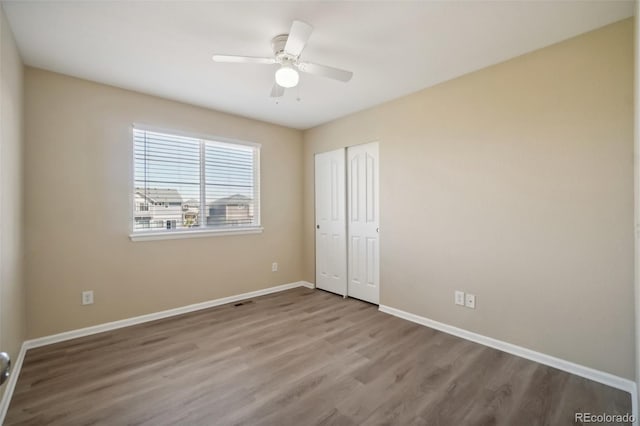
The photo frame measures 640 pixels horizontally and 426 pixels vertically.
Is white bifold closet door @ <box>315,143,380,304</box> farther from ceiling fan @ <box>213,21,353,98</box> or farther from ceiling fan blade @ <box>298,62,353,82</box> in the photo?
ceiling fan @ <box>213,21,353,98</box>

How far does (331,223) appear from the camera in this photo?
430 cm

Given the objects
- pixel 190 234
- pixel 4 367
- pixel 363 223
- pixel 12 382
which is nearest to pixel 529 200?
pixel 363 223

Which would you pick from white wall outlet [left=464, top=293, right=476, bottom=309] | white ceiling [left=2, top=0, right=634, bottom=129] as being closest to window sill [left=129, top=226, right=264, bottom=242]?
white ceiling [left=2, top=0, right=634, bottom=129]

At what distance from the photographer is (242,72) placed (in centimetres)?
270

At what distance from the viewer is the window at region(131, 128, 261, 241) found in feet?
10.7

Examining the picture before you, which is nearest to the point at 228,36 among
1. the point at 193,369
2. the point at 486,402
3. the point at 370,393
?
the point at 193,369

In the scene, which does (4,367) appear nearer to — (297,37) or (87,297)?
(297,37)

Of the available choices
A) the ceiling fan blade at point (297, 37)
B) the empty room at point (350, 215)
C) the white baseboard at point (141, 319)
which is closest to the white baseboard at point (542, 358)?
the empty room at point (350, 215)

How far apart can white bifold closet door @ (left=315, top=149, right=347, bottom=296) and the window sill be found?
37.3 inches

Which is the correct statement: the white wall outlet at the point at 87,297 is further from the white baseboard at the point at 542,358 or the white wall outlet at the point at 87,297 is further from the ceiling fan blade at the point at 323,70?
the white baseboard at the point at 542,358

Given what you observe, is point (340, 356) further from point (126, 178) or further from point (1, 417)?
point (126, 178)

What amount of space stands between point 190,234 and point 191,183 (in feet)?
2.04

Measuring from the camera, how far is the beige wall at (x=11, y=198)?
1.85 meters

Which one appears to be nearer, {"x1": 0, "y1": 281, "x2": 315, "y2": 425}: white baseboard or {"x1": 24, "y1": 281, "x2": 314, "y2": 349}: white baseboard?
{"x1": 0, "y1": 281, "x2": 315, "y2": 425}: white baseboard
